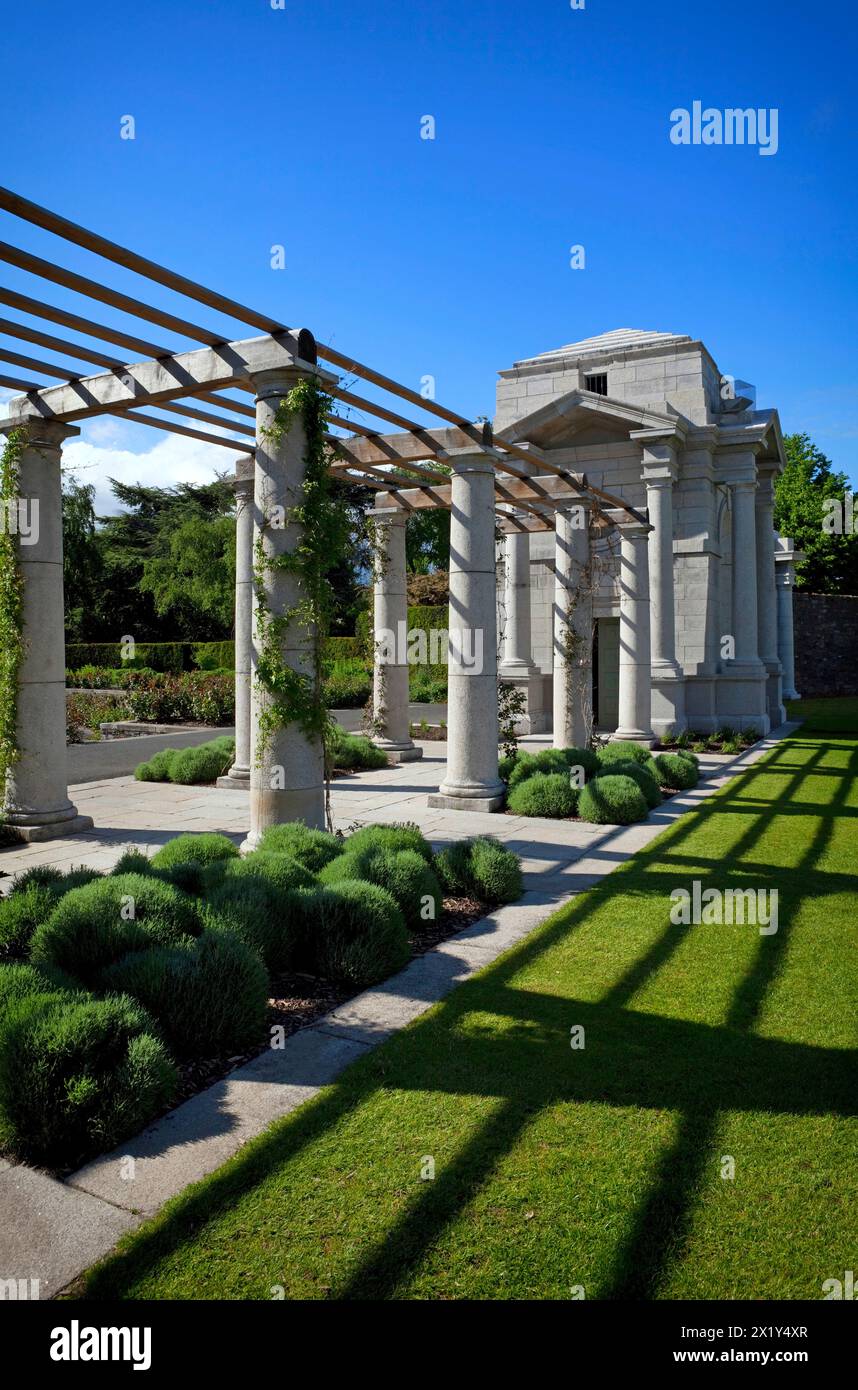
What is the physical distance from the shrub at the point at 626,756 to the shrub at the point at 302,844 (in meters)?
5.91

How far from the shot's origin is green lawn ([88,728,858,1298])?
2.85m

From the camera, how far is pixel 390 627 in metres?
14.9

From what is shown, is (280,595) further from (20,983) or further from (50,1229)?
(50,1229)

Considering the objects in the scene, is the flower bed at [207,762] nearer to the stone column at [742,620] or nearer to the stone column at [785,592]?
the stone column at [742,620]

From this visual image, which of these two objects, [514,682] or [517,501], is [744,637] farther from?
[517,501]

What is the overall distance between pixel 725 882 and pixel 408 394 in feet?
17.7

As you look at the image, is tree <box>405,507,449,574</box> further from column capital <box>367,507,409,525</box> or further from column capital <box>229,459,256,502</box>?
column capital <box>229,459,256,502</box>

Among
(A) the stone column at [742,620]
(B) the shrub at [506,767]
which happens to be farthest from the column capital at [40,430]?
(A) the stone column at [742,620]

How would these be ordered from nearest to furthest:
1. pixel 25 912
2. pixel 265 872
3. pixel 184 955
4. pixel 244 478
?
1. pixel 184 955
2. pixel 25 912
3. pixel 265 872
4. pixel 244 478

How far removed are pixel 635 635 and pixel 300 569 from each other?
1032cm

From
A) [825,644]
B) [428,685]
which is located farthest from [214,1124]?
[825,644]

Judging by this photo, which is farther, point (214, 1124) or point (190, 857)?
point (190, 857)
